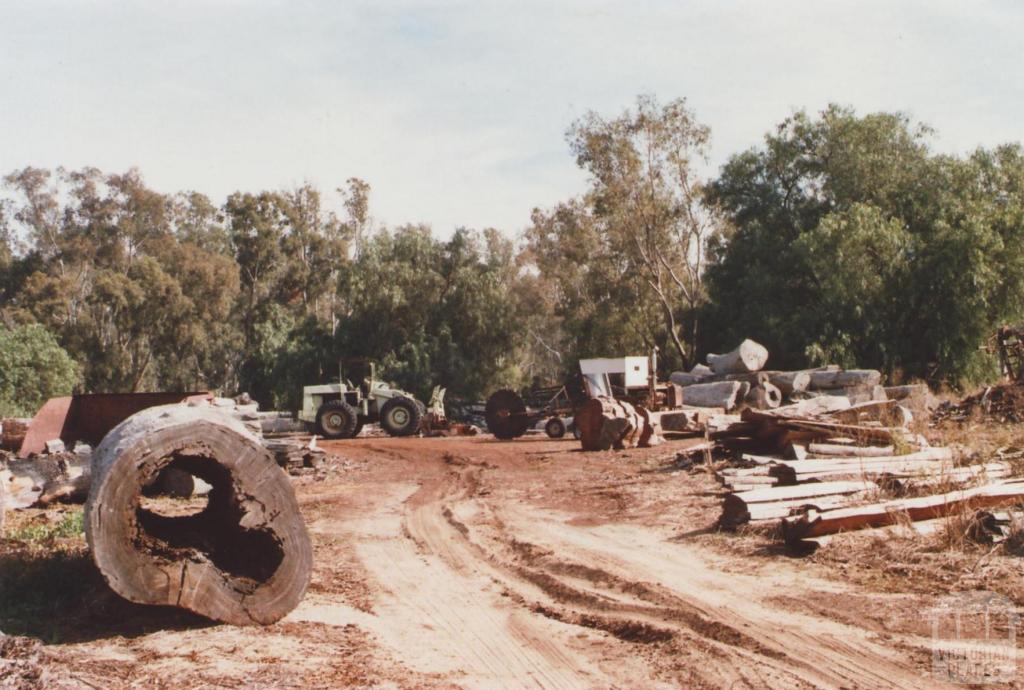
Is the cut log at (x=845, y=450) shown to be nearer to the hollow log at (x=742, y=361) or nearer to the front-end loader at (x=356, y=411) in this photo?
the hollow log at (x=742, y=361)

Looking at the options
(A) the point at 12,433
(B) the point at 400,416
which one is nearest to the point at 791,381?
(B) the point at 400,416

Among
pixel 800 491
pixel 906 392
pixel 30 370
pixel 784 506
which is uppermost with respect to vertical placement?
pixel 30 370

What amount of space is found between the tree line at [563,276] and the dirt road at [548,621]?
22.6 metres

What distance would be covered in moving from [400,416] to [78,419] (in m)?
13.3

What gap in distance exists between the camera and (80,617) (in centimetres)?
639

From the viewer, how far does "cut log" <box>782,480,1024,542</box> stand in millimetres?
8234

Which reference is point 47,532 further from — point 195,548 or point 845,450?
point 845,450

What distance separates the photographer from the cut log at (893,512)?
823 cm

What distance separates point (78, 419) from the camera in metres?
15.0

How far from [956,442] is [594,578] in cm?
735

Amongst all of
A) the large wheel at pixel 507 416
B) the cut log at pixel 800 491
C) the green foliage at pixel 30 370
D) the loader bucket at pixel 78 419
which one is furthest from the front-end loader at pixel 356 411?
the cut log at pixel 800 491

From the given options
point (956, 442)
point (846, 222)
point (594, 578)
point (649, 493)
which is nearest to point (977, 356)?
point (846, 222)

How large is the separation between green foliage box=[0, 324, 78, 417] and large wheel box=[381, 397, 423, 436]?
42.7ft

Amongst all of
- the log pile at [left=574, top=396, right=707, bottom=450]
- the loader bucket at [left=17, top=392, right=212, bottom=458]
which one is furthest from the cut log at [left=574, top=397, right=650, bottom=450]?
the loader bucket at [left=17, top=392, right=212, bottom=458]
